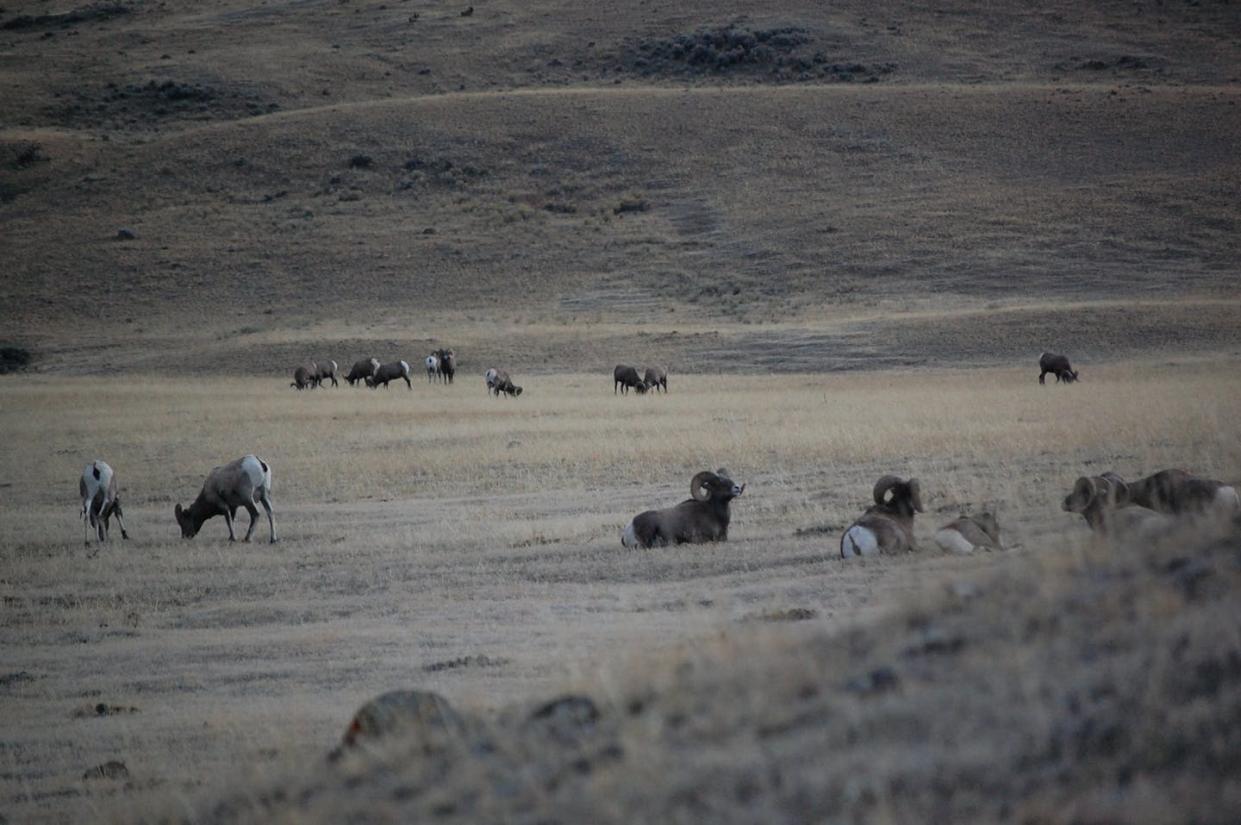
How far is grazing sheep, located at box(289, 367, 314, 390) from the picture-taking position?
4778 cm

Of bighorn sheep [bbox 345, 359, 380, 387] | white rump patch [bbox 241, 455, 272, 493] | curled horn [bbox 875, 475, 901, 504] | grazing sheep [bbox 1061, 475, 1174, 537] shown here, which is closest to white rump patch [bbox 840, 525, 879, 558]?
curled horn [bbox 875, 475, 901, 504]

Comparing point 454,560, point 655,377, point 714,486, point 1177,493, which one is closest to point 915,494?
point 714,486

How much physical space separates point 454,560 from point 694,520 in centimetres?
274

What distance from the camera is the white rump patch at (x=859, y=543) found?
13016 millimetres

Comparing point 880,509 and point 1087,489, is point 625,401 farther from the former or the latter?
point 1087,489

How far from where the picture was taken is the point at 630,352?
5481 cm

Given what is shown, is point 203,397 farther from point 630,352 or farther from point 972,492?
point 972,492

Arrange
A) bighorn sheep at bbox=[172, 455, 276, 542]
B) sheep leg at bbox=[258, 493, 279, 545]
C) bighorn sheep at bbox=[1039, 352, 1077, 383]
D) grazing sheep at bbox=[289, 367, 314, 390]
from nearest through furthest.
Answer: sheep leg at bbox=[258, 493, 279, 545] < bighorn sheep at bbox=[172, 455, 276, 542] < bighorn sheep at bbox=[1039, 352, 1077, 383] < grazing sheep at bbox=[289, 367, 314, 390]

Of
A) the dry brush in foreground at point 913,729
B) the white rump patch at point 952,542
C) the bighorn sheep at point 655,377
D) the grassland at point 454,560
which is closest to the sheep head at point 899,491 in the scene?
the grassland at point 454,560

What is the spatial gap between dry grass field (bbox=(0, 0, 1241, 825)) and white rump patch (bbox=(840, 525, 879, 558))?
0.24 meters

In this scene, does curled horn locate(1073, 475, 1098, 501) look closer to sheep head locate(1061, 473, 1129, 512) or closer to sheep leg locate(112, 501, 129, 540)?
sheep head locate(1061, 473, 1129, 512)

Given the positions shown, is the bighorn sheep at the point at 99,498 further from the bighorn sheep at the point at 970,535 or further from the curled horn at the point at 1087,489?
the curled horn at the point at 1087,489

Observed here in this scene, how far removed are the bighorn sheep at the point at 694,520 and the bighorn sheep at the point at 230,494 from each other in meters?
5.78

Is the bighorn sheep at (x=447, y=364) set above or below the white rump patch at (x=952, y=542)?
above
